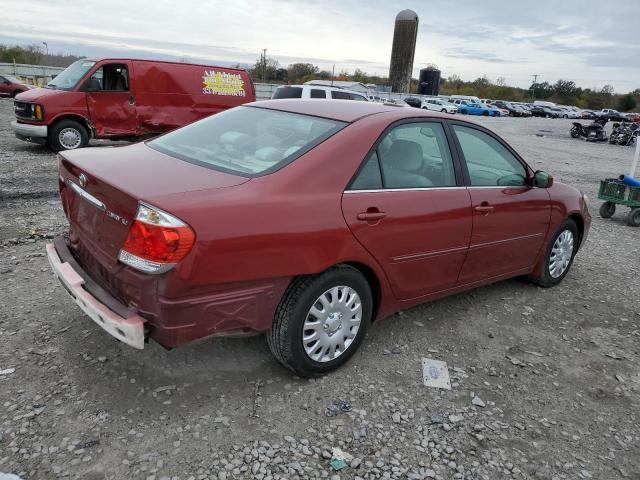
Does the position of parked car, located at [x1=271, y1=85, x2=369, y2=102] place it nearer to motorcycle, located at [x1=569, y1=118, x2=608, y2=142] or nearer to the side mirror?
the side mirror

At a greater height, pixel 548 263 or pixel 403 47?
pixel 403 47

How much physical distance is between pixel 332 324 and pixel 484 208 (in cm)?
153

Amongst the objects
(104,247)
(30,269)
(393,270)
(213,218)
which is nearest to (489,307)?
(393,270)

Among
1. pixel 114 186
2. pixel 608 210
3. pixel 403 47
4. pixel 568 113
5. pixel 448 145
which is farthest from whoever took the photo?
pixel 568 113

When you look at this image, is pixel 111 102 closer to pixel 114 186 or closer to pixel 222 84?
pixel 222 84

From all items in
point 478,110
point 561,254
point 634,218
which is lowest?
point 634,218

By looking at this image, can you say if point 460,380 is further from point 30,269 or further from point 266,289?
point 30,269

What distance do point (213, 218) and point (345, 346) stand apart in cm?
129

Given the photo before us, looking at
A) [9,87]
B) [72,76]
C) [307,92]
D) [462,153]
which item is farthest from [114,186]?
[9,87]

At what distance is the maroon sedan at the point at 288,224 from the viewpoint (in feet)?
8.21

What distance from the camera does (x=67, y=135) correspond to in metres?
10.1

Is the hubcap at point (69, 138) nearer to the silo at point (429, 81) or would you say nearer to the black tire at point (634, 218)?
the black tire at point (634, 218)

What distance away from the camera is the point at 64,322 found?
3.59 m

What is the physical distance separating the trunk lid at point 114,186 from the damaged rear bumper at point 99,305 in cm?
16
